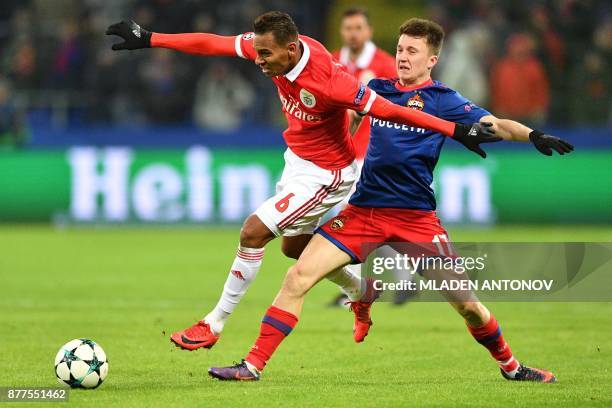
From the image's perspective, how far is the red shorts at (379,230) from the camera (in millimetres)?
7000

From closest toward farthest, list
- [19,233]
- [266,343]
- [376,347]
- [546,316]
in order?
[266,343] < [376,347] < [546,316] < [19,233]

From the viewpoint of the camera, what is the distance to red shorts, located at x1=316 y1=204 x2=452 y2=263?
700cm

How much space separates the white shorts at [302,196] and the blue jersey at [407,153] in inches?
13.6

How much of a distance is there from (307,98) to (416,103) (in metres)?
0.68

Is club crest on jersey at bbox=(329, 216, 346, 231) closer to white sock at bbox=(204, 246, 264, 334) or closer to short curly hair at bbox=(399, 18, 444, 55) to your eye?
white sock at bbox=(204, 246, 264, 334)

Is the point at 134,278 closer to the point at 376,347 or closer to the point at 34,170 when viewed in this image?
the point at 376,347

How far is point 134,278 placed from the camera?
1324cm

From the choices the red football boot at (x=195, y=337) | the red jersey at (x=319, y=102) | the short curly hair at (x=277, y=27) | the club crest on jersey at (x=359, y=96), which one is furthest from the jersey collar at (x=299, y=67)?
the red football boot at (x=195, y=337)

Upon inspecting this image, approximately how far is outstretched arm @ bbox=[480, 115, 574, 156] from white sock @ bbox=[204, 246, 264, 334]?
1.71 meters

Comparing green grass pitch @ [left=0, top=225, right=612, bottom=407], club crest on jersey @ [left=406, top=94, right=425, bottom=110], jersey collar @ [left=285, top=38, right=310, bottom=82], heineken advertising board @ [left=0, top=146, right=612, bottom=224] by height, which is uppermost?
jersey collar @ [left=285, top=38, right=310, bottom=82]

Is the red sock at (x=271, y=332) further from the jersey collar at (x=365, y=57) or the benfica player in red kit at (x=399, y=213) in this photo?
the jersey collar at (x=365, y=57)

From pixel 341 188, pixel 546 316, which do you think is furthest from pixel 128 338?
pixel 546 316

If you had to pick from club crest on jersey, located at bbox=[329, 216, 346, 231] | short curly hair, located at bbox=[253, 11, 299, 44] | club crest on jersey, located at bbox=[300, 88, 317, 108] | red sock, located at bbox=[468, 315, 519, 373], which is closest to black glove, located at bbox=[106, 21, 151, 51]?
short curly hair, located at bbox=[253, 11, 299, 44]

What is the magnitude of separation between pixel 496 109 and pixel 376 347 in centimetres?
1122
